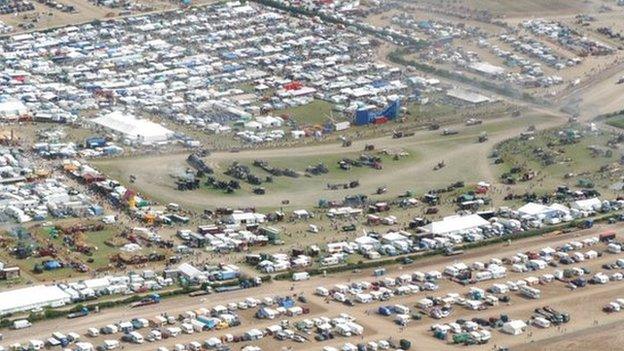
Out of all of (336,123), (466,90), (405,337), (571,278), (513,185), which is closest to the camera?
(405,337)

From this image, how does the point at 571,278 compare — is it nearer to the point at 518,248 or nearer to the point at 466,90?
the point at 518,248

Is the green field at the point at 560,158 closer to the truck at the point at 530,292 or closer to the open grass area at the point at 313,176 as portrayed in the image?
the open grass area at the point at 313,176

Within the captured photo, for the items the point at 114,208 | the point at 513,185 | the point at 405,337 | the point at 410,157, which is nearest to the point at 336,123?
the point at 410,157

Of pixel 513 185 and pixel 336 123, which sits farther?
pixel 336 123

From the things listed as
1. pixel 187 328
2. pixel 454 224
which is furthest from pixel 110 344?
pixel 454 224

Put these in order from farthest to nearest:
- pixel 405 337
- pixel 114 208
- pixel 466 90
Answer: pixel 466 90 → pixel 114 208 → pixel 405 337

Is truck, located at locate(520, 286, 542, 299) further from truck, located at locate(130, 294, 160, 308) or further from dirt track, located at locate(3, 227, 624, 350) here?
truck, located at locate(130, 294, 160, 308)
